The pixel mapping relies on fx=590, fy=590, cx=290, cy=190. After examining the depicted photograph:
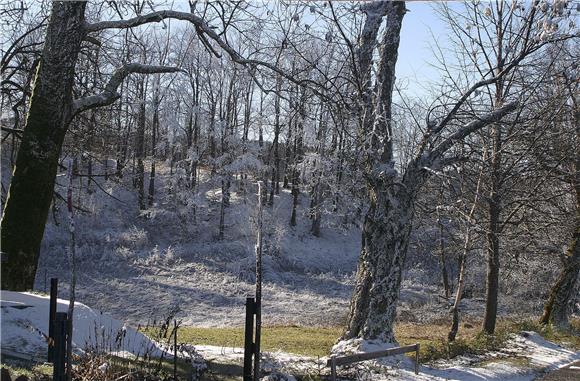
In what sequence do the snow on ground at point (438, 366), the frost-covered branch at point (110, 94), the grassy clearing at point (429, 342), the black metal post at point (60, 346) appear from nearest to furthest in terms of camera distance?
the black metal post at point (60, 346) → the snow on ground at point (438, 366) → the frost-covered branch at point (110, 94) → the grassy clearing at point (429, 342)

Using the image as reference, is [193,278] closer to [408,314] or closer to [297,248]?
[297,248]

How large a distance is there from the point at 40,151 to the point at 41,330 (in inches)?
112

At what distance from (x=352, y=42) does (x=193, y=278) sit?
2035 centimetres

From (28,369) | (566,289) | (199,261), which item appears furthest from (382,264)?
(199,261)

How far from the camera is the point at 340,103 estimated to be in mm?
10297

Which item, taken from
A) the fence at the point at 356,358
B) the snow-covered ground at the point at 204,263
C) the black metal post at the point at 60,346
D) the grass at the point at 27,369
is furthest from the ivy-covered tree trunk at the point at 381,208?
the snow-covered ground at the point at 204,263

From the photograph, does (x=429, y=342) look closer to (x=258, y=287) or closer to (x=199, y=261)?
(x=258, y=287)

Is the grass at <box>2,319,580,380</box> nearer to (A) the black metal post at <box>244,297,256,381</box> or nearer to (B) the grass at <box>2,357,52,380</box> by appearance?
(B) the grass at <box>2,357,52,380</box>

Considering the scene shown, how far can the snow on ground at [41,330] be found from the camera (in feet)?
24.0

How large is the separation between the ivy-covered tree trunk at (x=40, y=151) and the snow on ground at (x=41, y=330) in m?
0.63

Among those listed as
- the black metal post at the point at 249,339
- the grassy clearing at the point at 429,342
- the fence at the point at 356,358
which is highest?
the black metal post at the point at 249,339

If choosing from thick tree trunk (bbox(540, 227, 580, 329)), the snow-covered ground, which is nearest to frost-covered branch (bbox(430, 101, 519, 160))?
thick tree trunk (bbox(540, 227, 580, 329))

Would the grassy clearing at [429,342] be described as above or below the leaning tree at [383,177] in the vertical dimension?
below

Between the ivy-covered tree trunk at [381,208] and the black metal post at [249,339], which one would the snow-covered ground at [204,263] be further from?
the black metal post at [249,339]
